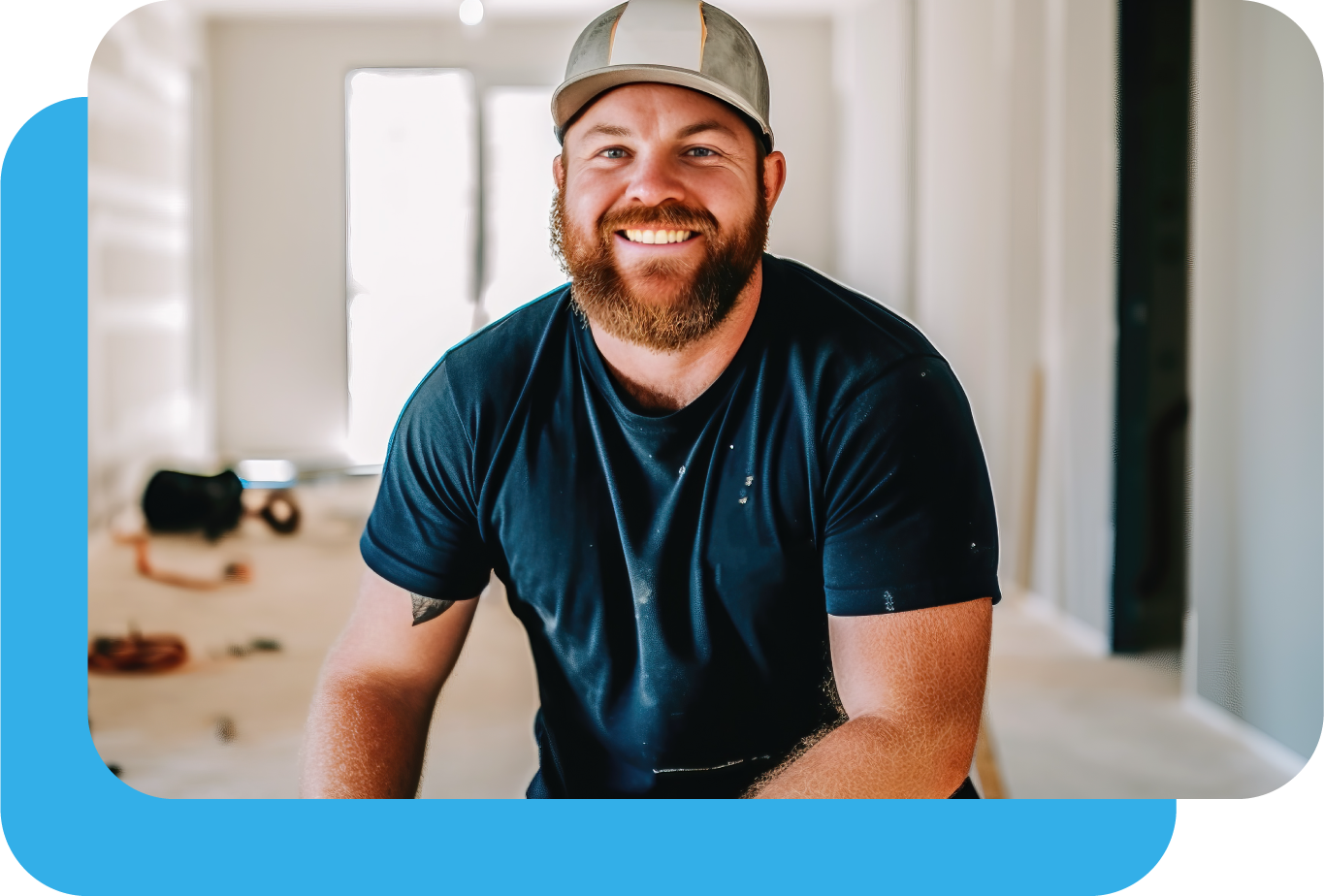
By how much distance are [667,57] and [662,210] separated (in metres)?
0.22

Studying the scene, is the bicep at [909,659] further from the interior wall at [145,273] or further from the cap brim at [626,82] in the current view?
the interior wall at [145,273]

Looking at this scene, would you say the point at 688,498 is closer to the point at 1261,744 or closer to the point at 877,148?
the point at 877,148

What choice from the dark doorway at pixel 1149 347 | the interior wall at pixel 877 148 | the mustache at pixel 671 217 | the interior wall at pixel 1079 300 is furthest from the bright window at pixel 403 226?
the dark doorway at pixel 1149 347

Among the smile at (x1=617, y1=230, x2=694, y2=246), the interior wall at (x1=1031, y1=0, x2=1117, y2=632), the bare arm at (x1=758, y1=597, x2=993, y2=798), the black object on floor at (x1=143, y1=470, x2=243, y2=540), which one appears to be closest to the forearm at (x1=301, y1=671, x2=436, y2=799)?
the black object on floor at (x1=143, y1=470, x2=243, y2=540)

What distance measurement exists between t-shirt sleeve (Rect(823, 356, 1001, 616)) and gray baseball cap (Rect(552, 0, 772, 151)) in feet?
1.41

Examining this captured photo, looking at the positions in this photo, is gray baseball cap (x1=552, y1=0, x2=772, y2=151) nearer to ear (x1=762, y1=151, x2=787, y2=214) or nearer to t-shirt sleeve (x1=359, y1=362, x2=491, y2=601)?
ear (x1=762, y1=151, x2=787, y2=214)

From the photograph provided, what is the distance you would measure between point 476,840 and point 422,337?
76 cm

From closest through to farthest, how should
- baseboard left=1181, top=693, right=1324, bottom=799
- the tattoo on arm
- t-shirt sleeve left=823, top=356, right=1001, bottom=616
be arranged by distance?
t-shirt sleeve left=823, top=356, right=1001, bottom=616
the tattoo on arm
baseboard left=1181, top=693, right=1324, bottom=799

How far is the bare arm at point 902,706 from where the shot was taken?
148 centimetres

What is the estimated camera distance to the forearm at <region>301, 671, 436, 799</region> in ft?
5.26

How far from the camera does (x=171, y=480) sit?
168 cm

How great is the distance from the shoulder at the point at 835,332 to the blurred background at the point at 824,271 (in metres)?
0.05

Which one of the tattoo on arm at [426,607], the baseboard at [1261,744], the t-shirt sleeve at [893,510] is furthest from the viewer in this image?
the baseboard at [1261,744]

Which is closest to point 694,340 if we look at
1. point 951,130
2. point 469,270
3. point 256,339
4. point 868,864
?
point 469,270
